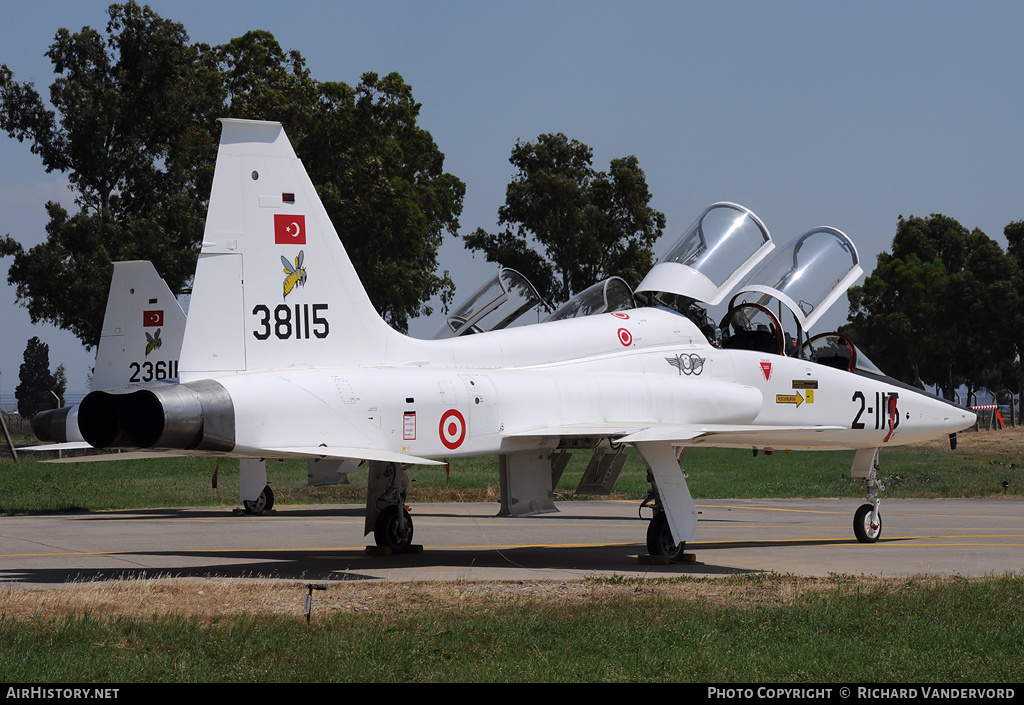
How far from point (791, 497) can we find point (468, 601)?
18881 millimetres

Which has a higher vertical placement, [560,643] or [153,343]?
[153,343]

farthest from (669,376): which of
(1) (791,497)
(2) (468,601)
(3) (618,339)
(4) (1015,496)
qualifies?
(4) (1015,496)

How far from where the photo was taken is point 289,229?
11461 mm

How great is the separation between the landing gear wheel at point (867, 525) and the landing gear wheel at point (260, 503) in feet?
37.1

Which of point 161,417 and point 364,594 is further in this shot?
point 364,594

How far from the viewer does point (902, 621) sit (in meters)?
8.85

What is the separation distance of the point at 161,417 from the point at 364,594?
2497 mm

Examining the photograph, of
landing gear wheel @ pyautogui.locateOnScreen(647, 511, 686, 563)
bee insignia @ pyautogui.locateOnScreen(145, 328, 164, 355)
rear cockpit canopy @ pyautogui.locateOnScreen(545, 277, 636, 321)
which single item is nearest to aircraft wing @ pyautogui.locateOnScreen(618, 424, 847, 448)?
landing gear wheel @ pyautogui.locateOnScreen(647, 511, 686, 563)

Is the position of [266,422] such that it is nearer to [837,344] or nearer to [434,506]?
[837,344]

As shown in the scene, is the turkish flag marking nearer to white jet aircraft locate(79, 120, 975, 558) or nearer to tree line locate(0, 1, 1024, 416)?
white jet aircraft locate(79, 120, 975, 558)

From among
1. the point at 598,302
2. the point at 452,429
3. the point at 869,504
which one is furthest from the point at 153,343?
the point at 869,504

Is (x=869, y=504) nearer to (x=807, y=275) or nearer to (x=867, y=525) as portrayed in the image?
(x=867, y=525)
